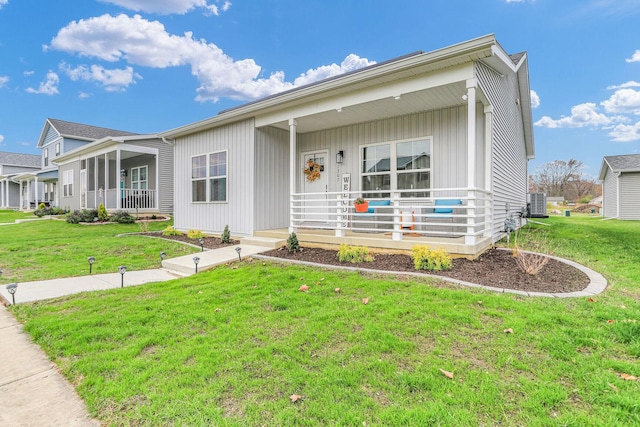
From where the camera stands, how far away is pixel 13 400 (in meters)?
2.09

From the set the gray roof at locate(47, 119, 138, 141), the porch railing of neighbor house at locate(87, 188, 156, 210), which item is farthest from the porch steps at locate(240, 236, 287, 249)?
the gray roof at locate(47, 119, 138, 141)

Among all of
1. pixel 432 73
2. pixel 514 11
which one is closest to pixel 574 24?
pixel 514 11

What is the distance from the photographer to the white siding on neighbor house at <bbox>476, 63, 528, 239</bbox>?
21.1ft

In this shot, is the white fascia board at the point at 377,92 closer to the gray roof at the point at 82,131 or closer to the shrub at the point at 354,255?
the shrub at the point at 354,255

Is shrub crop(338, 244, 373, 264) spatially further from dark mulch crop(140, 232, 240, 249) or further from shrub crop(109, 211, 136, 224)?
shrub crop(109, 211, 136, 224)

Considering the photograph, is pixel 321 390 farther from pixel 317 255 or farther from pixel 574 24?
pixel 574 24

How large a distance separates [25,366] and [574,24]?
22779 mm

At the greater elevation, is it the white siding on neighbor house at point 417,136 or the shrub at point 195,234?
the white siding on neighbor house at point 417,136

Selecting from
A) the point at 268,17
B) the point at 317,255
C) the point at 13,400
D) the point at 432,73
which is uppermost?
the point at 268,17

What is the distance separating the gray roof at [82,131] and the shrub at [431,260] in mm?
26206

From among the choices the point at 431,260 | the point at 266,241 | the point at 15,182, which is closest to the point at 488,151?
the point at 431,260

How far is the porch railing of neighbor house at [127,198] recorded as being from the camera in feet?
48.3

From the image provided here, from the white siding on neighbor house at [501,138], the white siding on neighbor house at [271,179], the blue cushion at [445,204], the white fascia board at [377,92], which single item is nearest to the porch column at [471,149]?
the white fascia board at [377,92]

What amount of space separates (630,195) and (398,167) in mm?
17531
